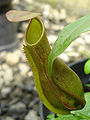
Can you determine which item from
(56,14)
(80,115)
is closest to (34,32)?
(80,115)

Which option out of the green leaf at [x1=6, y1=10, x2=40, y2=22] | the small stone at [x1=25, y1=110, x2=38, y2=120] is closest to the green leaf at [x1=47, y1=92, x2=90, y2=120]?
the green leaf at [x1=6, y1=10, x2=40, y2=22]

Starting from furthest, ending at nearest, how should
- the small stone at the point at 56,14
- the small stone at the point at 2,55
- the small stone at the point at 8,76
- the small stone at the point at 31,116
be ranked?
1. the small stone at the point at 56,14
2. the small stone at the point at 2,55
3. the small stone at the point at 8,76
4. the small stone at the point at 31,116

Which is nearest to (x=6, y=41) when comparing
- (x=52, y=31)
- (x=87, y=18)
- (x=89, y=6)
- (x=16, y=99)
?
(x=52, y=31)

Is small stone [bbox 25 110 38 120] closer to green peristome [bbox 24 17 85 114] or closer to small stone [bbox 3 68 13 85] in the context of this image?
small stone [bbox 3 68 13 85]

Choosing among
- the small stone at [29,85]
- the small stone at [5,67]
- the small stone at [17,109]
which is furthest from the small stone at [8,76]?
the small stone at [17,109]

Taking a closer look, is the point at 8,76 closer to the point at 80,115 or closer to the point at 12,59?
the point at 12,59

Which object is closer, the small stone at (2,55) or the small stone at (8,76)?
the small stone at (8,76)

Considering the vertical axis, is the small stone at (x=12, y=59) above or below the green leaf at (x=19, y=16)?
above

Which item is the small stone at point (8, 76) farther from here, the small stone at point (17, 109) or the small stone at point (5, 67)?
the small stone at point (17, 109)
